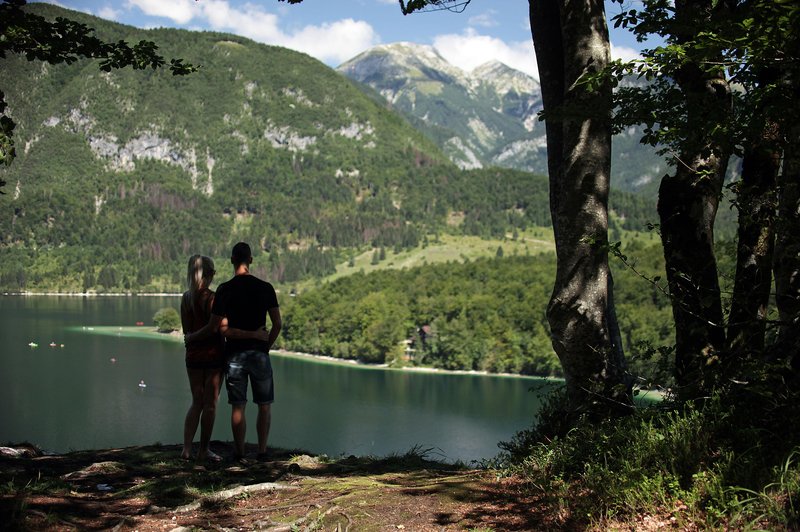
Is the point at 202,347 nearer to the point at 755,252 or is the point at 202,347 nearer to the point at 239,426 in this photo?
the point at 239,426

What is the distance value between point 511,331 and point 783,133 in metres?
91.3

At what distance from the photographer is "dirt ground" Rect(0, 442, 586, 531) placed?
3922 mm

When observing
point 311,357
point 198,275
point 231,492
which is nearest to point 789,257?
point 231,492

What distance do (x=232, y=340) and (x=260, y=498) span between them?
1.71 metres

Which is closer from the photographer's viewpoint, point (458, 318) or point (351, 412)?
point (351, 412)

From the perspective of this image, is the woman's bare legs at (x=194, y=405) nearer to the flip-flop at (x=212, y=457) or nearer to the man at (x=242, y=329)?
the flip-flop at (x=212, y=457)

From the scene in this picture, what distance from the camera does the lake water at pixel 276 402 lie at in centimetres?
4362

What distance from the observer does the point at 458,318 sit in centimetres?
10231

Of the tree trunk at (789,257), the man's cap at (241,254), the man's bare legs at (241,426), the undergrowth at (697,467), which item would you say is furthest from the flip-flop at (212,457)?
the tree trunk at (789,257)

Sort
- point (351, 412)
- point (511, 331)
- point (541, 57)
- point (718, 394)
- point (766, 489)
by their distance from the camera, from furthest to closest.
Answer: point (511, 331), point (351, 412), point (541, 57), point (718, 394), point (766, 489)

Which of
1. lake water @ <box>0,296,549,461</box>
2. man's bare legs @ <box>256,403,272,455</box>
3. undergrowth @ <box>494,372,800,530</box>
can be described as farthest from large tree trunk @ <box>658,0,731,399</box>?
lake water @ <box>0,296,549,461</box>

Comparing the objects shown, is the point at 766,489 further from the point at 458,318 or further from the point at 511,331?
the point at 458,318

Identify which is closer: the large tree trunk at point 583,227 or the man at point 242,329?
the large tree trunk at point 583,227

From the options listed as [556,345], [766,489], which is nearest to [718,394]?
[766,489]
